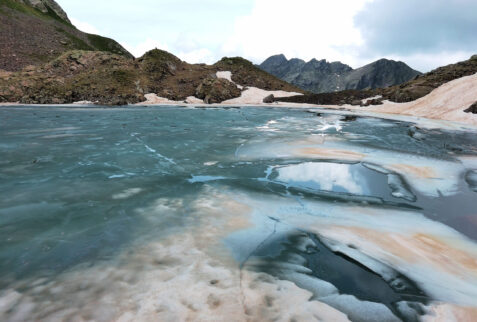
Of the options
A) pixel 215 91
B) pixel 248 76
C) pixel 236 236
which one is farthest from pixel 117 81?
pixel 236 236

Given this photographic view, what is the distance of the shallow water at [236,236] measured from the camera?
3184 millimetres

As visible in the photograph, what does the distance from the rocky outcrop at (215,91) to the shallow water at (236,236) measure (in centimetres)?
5008

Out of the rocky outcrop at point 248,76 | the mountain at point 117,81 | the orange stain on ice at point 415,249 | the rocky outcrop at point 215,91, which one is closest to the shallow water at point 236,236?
the orange stain on ice at point 415,249

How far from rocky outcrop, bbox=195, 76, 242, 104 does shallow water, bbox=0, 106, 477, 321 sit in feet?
164

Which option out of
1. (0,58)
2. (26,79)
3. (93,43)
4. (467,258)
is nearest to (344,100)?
(467,258)

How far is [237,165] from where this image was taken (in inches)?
375

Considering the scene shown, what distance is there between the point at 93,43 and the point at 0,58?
6708cm

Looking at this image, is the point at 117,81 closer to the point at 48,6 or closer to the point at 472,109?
the point at 472,109

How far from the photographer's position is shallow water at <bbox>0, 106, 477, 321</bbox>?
3.18 meters

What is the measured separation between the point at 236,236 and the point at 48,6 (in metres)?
188

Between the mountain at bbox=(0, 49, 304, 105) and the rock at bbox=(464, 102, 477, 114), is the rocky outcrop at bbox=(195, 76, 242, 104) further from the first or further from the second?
the rock at bbox=(464, 102, 477, 114)

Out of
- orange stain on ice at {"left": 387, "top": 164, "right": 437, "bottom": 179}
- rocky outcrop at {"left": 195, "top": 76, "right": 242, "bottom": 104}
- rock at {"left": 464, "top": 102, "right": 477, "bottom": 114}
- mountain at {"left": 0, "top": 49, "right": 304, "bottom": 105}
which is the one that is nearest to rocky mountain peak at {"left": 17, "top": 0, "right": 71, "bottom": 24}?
mountain at {"left": 0, "top": 49, "right": 304, "bottom": 105}

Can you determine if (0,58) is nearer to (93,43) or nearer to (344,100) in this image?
(93,43)

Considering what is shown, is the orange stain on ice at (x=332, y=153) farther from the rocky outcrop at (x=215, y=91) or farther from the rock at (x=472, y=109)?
the rocky outcrop at (x=215, y=91)
